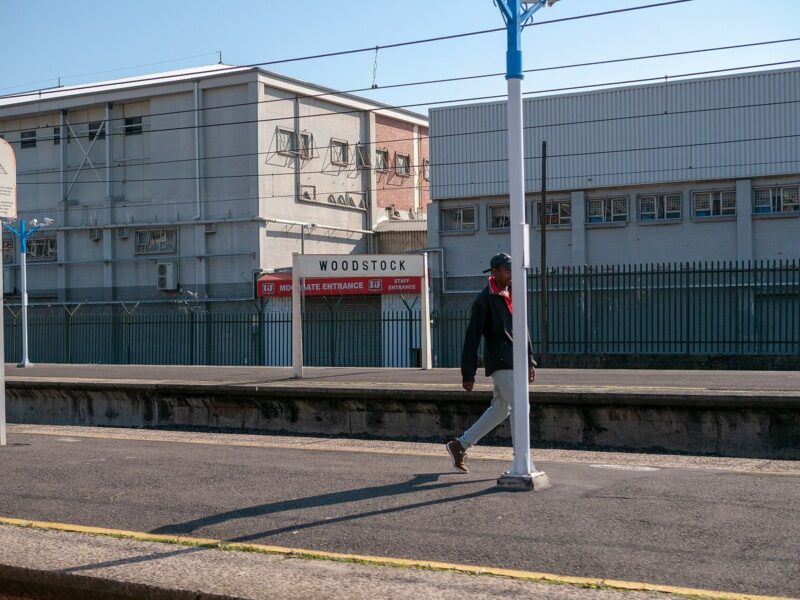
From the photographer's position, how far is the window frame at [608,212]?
3747cm

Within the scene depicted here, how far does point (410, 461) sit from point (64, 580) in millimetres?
4231

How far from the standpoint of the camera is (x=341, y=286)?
36.9 meters

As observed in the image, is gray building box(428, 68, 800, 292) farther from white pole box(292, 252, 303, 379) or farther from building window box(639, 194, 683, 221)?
white pole box(292, 252, 303, 379)

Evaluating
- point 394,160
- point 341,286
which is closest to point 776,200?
point 341,286

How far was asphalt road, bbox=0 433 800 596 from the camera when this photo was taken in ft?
18.9

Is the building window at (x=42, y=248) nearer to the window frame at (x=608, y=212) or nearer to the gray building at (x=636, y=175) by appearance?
the gray building at (x=636, y=175)

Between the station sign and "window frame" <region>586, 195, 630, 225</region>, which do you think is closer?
the station sign

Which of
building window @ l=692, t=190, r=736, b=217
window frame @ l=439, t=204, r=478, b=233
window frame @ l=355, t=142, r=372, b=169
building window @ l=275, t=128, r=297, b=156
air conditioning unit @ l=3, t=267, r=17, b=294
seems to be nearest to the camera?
building window @ l=692, t=190, r=736, b=217

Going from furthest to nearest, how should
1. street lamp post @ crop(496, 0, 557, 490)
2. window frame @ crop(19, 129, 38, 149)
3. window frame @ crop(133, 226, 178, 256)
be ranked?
window frame @ crop(19, 129, 38, 149)
window frame @ crop(133, 226, 178, 256)
street lamp post @ crop(496, 0, 557, 490)

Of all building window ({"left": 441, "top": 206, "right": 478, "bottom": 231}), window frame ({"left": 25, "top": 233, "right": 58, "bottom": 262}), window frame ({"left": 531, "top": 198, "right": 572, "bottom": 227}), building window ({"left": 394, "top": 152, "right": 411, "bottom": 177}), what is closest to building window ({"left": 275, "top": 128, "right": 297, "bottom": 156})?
building window ({"left": 441, "top": 206, "right": 478, "bottom": 231})

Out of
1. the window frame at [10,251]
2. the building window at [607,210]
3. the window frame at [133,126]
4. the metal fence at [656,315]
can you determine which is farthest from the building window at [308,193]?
the metal fence at [656,315]

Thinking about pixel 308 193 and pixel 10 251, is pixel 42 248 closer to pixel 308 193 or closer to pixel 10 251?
pixel 10 251

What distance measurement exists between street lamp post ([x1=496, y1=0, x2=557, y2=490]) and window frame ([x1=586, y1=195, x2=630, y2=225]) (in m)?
30.3

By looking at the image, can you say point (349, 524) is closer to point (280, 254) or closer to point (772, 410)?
point (772, 410)
